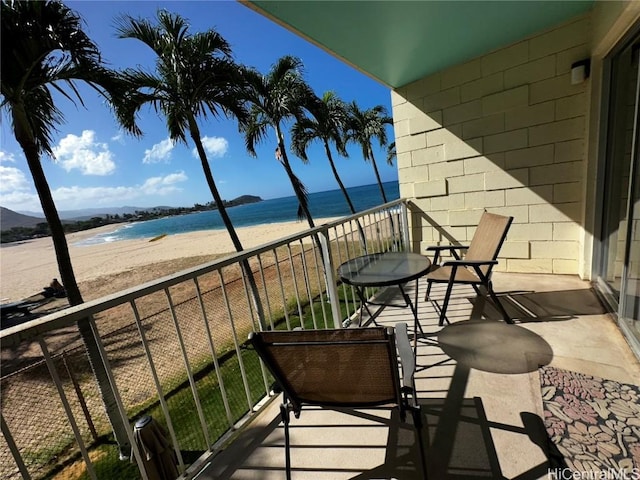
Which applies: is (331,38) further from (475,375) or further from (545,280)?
(545,280)

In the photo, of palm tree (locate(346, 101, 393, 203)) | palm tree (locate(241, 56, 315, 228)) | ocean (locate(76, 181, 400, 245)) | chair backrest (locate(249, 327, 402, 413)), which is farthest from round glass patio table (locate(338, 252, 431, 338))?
ocean (locate(76, 181, 400, 245))

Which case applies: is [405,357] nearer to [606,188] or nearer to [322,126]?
[606,188]

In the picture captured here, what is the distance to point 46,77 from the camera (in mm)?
3031

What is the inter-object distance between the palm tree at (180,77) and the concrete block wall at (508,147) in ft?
9.72

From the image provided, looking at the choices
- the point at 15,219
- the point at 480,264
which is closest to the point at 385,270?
the point at 480,264

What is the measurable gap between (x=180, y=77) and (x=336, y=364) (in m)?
5.39

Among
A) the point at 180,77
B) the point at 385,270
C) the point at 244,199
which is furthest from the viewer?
the point at 244,199

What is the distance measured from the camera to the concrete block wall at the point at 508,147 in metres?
3.16

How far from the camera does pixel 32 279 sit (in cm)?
1770

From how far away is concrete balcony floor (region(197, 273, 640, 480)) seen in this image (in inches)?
54.7

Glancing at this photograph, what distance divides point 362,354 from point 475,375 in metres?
1.22

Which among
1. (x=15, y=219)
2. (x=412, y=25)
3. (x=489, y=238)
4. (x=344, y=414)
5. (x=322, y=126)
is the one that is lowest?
(x=344, y=414)

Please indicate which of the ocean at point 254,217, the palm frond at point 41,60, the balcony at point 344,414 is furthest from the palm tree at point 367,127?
the ocean at point 254,217

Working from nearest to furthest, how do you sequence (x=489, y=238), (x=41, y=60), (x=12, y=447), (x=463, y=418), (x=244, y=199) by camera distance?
(x=12, y=447), (x=463, y=418), (x=489, y=238), (x=41, y=60), (x=244, y=199)
